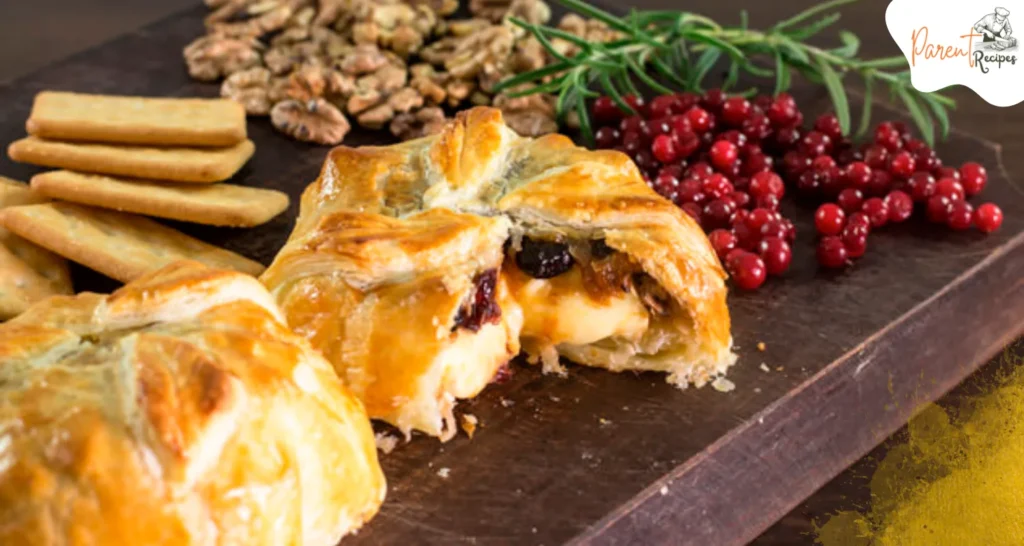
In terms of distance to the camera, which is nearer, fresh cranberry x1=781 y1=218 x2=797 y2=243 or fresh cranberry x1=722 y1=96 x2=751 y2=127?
fresh cranberry x1=781 y1=218 x2=797 y2=243

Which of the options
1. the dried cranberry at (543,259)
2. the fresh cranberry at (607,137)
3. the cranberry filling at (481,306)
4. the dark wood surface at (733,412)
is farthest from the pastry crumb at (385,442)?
the fresh cranberry at (607,137)

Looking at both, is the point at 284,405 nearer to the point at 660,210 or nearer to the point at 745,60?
the point at 660,210

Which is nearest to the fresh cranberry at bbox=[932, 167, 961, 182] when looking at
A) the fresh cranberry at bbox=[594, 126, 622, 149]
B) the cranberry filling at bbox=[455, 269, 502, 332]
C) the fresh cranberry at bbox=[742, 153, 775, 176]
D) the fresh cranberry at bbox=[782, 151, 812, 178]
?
the fresh cranberry at bbox=[782, 151, 812, 178]

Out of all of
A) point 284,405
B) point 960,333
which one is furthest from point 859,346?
point 284,405

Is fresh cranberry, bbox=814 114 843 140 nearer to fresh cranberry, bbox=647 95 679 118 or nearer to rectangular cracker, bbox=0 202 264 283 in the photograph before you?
fresh cranberry, bbox=647 95 679 118

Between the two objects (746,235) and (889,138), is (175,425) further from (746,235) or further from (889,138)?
(889,138)

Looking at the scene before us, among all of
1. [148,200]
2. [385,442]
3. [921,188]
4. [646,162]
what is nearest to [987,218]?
[921,188]

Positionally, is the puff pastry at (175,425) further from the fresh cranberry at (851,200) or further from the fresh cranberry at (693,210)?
the fresh cranberry at (851,200)
